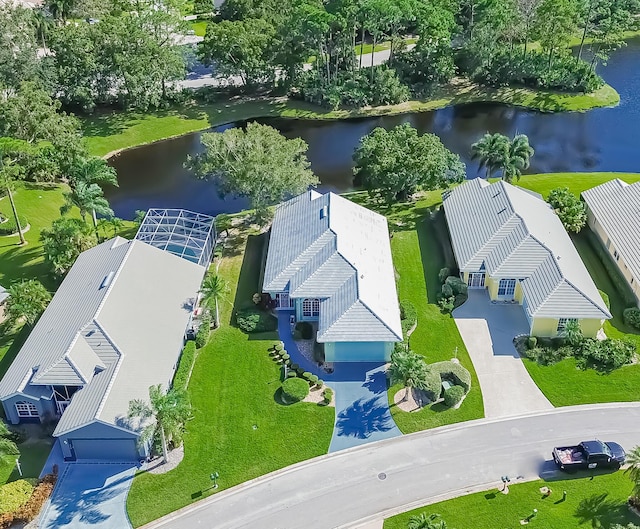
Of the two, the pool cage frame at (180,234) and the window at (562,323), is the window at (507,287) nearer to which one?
the window at (562,323)

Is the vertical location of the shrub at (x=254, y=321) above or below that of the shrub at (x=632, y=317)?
Result: above

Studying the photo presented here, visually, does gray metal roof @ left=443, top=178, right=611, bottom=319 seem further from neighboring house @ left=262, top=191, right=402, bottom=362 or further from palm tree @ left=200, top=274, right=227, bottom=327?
palm tree @ left=200, top=274, right=227, bottom=327

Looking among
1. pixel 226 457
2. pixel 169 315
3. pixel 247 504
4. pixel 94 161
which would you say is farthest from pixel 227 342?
pixel 94 161

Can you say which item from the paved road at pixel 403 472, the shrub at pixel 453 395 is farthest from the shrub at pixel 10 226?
the shrub at pixel 453 395

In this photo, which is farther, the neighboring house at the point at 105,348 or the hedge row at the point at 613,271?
the hedge row at the point at 613,271

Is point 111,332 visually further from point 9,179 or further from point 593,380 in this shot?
point 593,380

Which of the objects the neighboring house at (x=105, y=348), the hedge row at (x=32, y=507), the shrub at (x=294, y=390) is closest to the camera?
the hedge row at (x=32, y=507)

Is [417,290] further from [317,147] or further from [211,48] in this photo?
[211,48]
